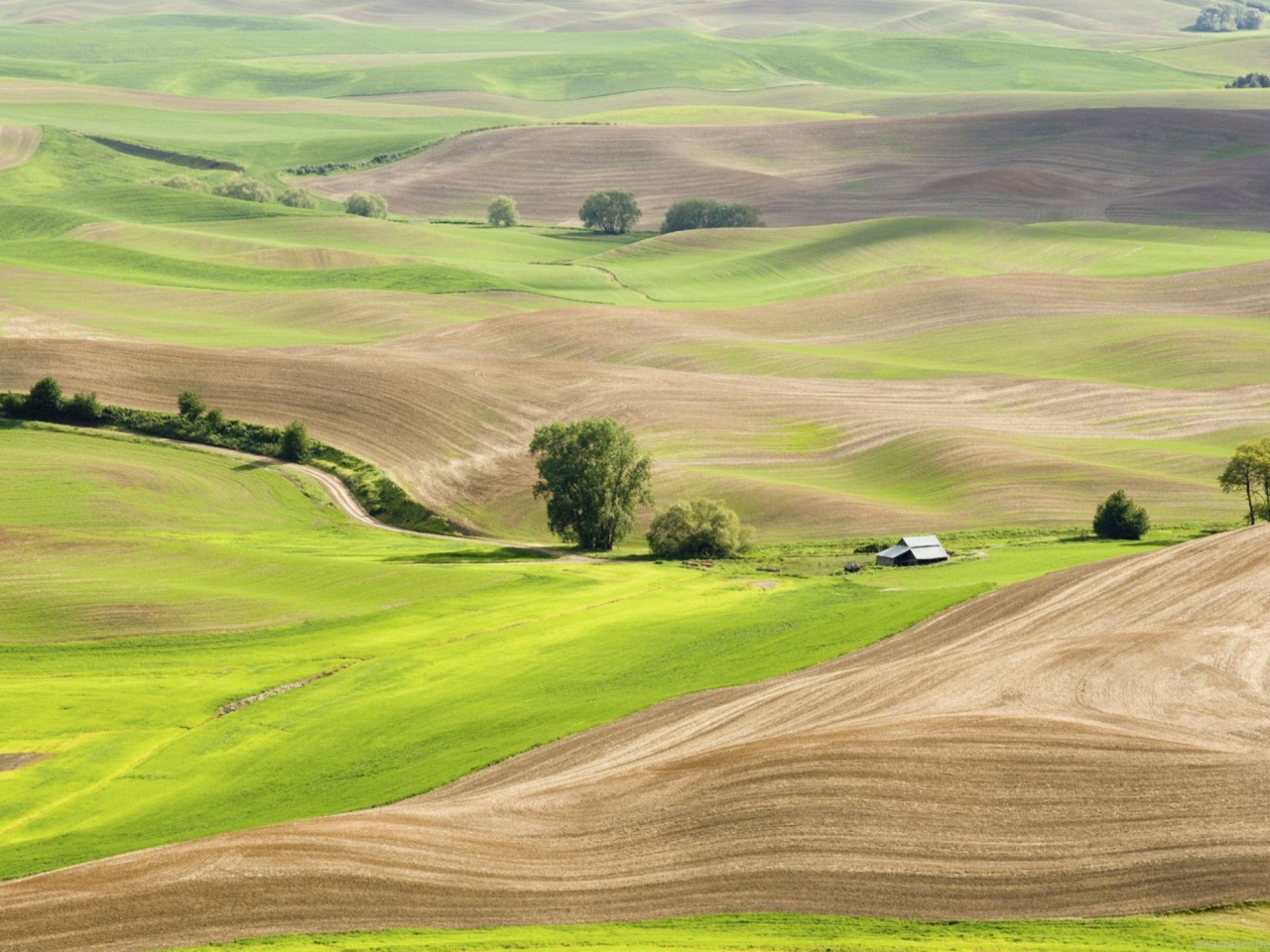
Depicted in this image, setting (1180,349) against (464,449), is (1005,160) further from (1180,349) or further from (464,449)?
(464,449)

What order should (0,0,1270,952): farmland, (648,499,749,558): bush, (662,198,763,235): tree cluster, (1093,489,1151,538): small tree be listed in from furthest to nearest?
(662,198,763,235): tree cluster → (648,499,749,558): bush → (1093,489,1151,538): small tree → (0,0,1270,952): farmland

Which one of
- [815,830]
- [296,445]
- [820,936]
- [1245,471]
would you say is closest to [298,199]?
[296,445]

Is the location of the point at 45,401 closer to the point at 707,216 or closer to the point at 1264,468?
the point at 1264,468


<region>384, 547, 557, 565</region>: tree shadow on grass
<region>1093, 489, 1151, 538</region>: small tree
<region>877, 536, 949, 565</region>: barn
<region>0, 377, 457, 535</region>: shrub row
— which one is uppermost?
<region>0, 377, 457, 535</region>: shrub row

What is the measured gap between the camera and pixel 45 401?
97000mm

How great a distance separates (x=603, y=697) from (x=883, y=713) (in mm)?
11293

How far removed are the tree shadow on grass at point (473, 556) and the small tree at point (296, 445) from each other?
829 inches

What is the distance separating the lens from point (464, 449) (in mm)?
94438

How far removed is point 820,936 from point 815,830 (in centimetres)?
427

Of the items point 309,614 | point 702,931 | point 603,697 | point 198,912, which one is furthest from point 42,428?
point 702,931

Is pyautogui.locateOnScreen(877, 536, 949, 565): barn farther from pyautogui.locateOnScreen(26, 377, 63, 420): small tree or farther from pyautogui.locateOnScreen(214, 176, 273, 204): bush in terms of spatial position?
pyautogui.locateOnScreen(214, 176, 273, 204): bush

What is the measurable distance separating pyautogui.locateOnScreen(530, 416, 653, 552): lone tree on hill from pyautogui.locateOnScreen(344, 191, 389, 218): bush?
11683 cm

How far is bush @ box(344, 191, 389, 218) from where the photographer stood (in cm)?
19175

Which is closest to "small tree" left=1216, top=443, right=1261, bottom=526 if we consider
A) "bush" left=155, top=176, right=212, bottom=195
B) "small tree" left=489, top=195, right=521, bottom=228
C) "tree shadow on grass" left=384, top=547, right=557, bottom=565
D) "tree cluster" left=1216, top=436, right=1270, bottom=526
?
"tree cluster" left=1216, top=436, right=1270, bottom=526
